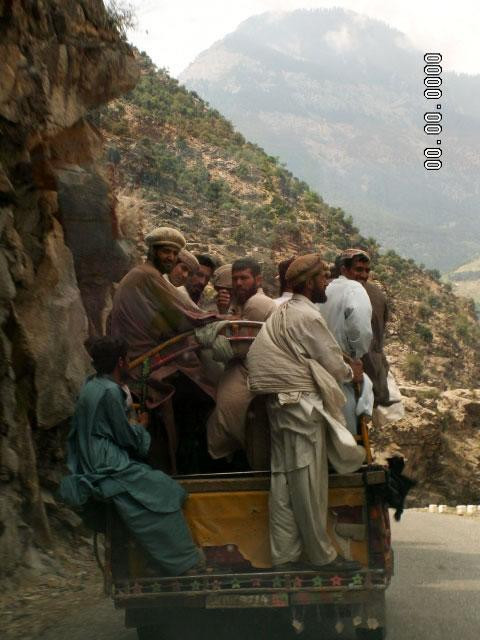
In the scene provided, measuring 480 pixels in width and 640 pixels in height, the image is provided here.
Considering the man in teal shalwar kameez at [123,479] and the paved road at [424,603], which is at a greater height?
the man in teal shalwar kameez at [123,479]

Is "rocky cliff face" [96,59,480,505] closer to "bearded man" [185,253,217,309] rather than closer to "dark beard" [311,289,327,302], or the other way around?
"bearded man" [185,253,217,309]

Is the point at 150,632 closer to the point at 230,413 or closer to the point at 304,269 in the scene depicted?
the point at 230,413

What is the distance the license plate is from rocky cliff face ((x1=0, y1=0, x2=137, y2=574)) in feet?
12.5

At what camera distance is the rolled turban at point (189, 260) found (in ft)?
27.0

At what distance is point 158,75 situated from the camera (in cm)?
6669

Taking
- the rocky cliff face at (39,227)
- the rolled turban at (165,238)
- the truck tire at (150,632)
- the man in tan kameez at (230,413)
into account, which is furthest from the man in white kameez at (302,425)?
the rocky cliff face at (39,227)

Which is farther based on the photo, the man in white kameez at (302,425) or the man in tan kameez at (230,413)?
the man in tan kameez at (230,413)

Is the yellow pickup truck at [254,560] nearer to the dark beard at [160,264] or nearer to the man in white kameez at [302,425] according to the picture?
the man in white kameez at [302,425]

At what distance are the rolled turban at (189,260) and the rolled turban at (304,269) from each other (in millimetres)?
2072

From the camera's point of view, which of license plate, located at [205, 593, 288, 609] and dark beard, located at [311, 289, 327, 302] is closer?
license plate, located at [205, 593, 288, 609]

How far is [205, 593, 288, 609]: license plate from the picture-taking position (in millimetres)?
5781

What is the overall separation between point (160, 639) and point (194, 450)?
1.24 meters

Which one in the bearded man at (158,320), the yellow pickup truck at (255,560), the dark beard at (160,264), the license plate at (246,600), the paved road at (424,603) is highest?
the dark beard at (160,264)

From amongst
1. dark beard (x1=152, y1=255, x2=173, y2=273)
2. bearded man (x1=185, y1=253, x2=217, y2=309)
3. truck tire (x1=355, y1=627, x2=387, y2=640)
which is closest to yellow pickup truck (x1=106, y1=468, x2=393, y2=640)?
truck tire (x1=355, y1=627, x2=387, y2=640)
